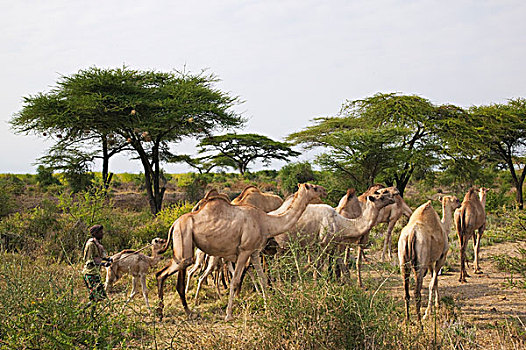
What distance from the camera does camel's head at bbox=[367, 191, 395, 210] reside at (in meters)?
7.93

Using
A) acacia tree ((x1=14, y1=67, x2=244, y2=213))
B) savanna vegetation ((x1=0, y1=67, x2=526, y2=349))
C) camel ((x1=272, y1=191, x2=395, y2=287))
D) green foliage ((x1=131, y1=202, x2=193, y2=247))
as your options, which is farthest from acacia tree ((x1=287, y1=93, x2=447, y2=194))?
camel ((x1=272, y1=191, x2=395, y2=287))

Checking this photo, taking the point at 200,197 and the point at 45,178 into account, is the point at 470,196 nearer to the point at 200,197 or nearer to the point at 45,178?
the point at 200,197

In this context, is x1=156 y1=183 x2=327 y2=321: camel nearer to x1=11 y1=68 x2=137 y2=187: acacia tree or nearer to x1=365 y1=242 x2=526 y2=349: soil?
x1=365 y1=242 x2=526 y2=349: soil

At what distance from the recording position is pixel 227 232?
6.84 m

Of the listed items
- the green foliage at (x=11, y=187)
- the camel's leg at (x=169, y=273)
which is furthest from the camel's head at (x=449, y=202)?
the green foliage at (x=11, y=187)

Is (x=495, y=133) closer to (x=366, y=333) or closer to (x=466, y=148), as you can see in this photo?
(x=466, y=148)

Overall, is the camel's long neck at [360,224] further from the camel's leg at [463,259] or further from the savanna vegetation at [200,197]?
the camel's leg at [463,259]

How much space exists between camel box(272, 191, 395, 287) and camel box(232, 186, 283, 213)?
1.06 meters

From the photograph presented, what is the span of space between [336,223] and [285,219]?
1488 mm

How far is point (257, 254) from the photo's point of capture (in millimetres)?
7109

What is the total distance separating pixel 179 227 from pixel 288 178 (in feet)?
65.8

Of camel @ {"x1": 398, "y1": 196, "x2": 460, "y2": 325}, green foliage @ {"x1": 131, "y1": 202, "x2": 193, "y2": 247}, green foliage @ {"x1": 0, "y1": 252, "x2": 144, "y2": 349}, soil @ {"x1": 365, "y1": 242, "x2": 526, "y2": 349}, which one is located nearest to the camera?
green foliage @ {"x1": 0, "y1": 252, "x2": 144, "y2": 349}

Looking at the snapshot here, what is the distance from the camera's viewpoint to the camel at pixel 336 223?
26.1 feet

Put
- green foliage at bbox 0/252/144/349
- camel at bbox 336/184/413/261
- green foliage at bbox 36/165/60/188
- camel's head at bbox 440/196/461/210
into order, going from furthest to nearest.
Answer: green foliage at bbox 36/165/60/188 → camel at bbox 336/184/413/261 → camel's head at bbox 440/196/461/210 → green foliage at bbox 0/252/144/349
